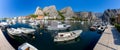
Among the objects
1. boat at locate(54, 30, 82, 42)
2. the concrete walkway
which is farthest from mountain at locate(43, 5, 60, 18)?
the concrete walkway

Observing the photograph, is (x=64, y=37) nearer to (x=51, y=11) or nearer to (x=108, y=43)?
(x=108, y=43)

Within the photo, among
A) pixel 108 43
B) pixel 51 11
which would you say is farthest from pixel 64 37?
pixel 51 11

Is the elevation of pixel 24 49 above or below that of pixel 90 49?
above

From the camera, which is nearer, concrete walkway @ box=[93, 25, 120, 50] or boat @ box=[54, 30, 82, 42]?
concrete walkway @ box=[93, 25, 120, 50]

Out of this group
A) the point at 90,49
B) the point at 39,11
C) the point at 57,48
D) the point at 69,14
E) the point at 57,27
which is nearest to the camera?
the point at 90,49

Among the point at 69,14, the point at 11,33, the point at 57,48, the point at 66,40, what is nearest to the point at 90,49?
the point at 57,48

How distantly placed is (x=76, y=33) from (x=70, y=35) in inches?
102

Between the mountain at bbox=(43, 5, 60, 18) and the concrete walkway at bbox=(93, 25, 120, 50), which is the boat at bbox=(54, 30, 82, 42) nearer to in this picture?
the concrete walkway at bbox=(93, 25, 120, 50)

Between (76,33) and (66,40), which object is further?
(76,33)

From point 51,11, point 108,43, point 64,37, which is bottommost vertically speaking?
point 64,37

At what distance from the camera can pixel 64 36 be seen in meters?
30.6

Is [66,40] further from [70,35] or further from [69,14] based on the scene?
[69,14]

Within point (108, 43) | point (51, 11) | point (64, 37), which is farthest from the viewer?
point (51, 11)

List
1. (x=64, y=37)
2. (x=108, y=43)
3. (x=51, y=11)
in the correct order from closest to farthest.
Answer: (x=108, y=43)
(x=64, y=37)
(x=51, y=11)
